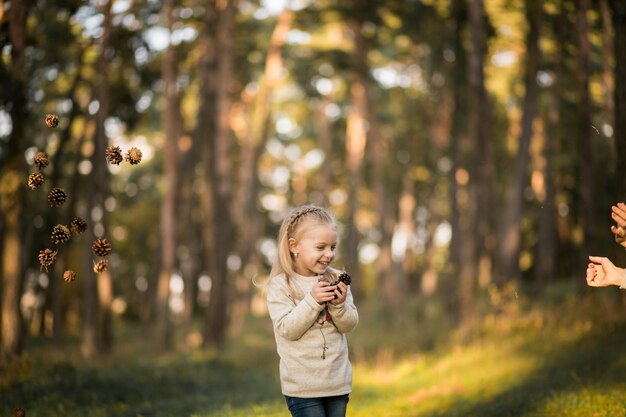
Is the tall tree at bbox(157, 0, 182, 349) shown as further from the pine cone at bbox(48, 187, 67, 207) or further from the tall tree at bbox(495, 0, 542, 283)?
the pine cone at bbox(48, 187, 67, 207)

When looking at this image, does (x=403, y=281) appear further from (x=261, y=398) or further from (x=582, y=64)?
(x=261, y=398)

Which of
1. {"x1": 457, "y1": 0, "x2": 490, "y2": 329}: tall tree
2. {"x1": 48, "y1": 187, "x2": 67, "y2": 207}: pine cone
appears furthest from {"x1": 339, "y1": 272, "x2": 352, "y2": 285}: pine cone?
{"x1": 457, "y1": 0, "x2": 490, "y2": 329}: tall tree

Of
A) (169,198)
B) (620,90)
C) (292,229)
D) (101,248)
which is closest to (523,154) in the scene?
(620,90)

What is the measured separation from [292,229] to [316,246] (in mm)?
238

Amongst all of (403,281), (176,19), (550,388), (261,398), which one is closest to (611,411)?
(550,388)

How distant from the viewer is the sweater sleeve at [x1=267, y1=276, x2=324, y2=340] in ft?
15.6

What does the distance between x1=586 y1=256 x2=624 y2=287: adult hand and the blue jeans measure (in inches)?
70.9

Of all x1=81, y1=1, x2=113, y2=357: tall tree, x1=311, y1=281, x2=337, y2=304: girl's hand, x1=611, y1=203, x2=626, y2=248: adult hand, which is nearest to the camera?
x1=311, y1=281, x2=337, y2=304: girl's hand

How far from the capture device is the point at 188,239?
2473cm

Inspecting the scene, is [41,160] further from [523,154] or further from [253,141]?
[253,141]

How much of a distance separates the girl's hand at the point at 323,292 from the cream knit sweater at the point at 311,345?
64mm

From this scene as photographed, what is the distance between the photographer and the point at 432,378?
41.4 ft

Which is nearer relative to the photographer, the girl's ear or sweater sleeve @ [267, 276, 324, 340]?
sweater sleeve @ [267, 276, 324, 340]

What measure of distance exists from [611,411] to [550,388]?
7.39 ft
